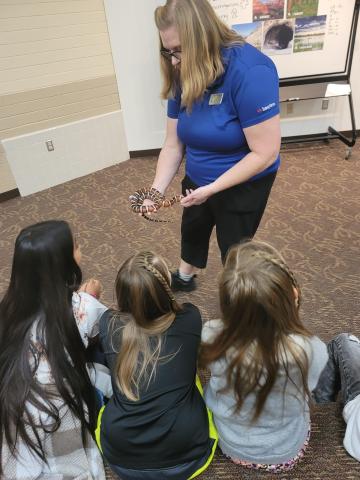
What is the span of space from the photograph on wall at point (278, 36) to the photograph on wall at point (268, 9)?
0.14ft

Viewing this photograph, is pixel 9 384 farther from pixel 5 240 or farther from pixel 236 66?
pixel 5 240

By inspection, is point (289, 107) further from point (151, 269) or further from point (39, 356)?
point (39, 356)

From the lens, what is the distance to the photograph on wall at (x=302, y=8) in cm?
305

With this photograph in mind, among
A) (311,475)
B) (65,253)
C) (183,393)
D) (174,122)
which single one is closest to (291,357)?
(183,393)

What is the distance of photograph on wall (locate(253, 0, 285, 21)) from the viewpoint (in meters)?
3.06

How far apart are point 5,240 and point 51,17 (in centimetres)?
187

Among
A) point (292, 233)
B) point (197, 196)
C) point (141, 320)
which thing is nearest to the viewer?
point (141, 320)

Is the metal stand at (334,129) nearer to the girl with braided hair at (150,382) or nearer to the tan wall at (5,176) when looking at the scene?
the tan wall at (5,176)

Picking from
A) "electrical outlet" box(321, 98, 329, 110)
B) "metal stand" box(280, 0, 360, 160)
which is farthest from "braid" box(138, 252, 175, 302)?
"electrical outlet" box(321, 98, 329, 110)

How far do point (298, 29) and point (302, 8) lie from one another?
0.15 m

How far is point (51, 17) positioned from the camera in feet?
9.92

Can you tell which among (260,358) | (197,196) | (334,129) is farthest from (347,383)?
(334,129)

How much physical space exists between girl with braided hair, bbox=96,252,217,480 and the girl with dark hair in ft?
0.41

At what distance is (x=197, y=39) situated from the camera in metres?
1.16
